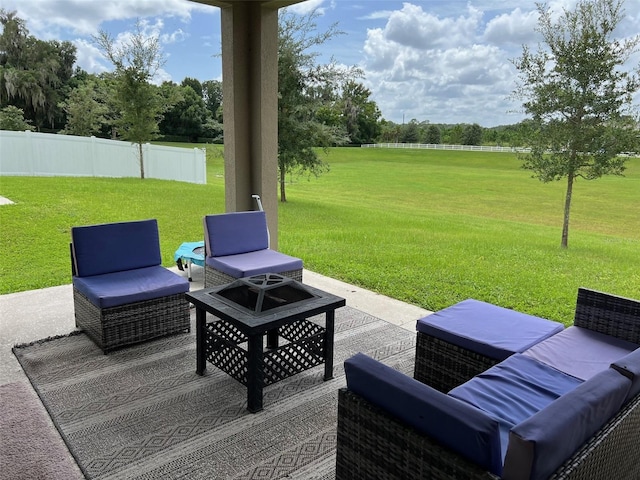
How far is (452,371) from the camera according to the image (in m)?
2.57

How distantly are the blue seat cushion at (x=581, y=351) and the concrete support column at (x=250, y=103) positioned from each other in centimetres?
323

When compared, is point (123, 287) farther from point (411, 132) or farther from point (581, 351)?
point (411, 132)

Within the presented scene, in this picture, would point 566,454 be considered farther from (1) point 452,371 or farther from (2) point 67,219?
(2) point 67,219

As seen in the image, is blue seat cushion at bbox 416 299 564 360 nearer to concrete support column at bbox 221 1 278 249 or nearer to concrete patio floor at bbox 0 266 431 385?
concrete patio floor at bbox 0 266 431 385

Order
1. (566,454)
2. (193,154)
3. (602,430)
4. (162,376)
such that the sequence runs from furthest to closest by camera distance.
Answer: (193,154)
(162,376)
(602,430)
(566,454)

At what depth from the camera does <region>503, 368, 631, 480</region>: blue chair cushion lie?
116 cm

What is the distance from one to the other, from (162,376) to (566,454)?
2.29 metres

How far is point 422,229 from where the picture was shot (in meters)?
7.82

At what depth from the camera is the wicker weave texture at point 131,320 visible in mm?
3117

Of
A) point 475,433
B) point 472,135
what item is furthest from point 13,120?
point 475,433

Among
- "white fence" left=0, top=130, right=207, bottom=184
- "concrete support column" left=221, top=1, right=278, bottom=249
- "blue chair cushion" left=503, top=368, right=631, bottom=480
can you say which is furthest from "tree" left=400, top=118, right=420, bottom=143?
"blue chair cushion" left=503, top=368, right=631, bottom=480

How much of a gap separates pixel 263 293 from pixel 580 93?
13.9 ft

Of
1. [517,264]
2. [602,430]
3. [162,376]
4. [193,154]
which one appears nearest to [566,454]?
[602,430]

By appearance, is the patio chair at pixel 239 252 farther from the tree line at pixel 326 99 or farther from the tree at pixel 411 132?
the tree at pixel 411 132
